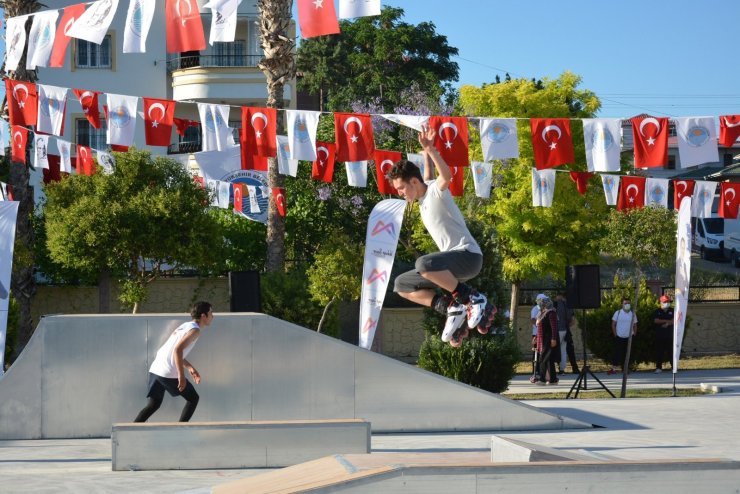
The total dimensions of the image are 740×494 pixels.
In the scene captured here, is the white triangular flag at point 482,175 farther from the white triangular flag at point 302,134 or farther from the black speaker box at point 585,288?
the white triangular flag at point 302,134

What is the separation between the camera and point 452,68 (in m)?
51.3

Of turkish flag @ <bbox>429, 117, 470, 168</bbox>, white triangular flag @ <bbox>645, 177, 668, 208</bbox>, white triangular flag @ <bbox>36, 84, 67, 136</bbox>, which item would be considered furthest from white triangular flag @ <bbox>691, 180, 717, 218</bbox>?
white triangular flag @ <bbox>36, 84, 67, 136</bbox>

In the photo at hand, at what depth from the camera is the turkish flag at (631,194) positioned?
22.2 m

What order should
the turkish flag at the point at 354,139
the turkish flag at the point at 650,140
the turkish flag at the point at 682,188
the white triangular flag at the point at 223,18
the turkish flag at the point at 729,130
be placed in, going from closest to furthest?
1. the white triangular flag at the point at 223,18
2. the turkish flag at the point at 729,130
3. the turkish flag at the point at 650,140
4. the turkish flag at the point at 354,139
5. the turkish flag at the point at 682,188

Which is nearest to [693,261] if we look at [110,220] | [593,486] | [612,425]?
[110,220]

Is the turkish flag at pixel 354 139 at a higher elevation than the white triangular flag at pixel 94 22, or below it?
below

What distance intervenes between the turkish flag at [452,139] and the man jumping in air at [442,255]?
7887 millimetres

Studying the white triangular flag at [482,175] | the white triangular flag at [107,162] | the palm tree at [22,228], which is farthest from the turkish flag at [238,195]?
the white triangular flag at [482,175]

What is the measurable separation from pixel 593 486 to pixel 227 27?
8.76 meters

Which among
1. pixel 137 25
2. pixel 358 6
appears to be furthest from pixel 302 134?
pixel 358 6

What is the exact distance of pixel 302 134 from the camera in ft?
58.3

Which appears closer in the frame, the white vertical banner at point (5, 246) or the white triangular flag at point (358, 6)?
the white triangular flag at point (358, 6)

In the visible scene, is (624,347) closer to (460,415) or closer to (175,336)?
(460,415)

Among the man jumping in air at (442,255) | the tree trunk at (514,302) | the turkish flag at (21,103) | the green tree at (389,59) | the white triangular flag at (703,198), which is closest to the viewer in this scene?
the man jumping in air at (442,255)
